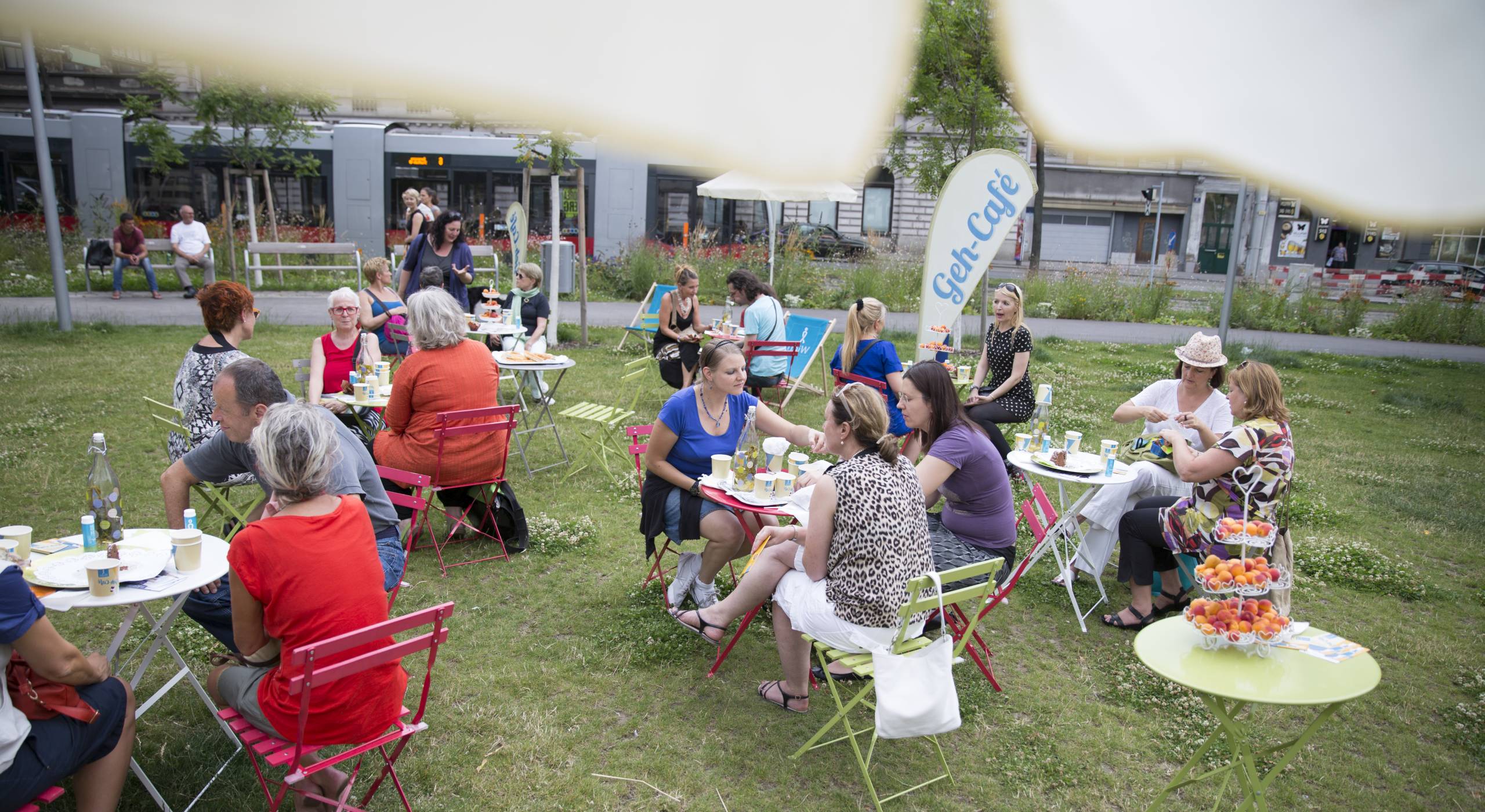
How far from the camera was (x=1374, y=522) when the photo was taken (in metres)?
6.33

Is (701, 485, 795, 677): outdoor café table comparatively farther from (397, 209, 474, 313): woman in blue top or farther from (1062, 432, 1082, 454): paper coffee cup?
(397, 209, 474, 313): woman in blue top

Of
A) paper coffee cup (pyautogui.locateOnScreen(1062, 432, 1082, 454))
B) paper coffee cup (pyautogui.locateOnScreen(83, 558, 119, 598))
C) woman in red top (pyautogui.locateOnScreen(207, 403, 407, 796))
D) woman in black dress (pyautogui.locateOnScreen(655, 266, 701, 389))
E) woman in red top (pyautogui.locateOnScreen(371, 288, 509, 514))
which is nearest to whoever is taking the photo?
woman in red top (pyautogui.locateOnScreen(207, 403, 407, 796))

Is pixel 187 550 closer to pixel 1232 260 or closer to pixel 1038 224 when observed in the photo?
pixel 1232 260

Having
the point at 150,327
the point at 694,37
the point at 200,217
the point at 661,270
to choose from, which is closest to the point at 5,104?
the point at 694,37

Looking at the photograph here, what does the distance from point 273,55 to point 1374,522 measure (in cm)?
749

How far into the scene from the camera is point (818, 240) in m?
21.3

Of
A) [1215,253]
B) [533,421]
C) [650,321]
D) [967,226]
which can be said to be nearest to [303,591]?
[967,226]

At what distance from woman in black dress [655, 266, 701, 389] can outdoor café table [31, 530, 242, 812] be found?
5622mm

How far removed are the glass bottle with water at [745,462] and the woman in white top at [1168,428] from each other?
193cm

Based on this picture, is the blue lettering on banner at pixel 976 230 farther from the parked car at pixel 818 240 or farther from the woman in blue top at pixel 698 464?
the parked car at pixel 818 240

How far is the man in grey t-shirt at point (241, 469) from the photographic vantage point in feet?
10.2

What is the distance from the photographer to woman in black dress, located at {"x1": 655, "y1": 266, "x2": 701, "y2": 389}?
8.52 metres

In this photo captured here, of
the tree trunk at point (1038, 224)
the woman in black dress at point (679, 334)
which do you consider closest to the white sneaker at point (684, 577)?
the woman in black dress at point (679, 334)

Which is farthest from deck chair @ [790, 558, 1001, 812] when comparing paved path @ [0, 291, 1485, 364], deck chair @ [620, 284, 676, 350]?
paved path @ [0, 291, 1485, 364]
